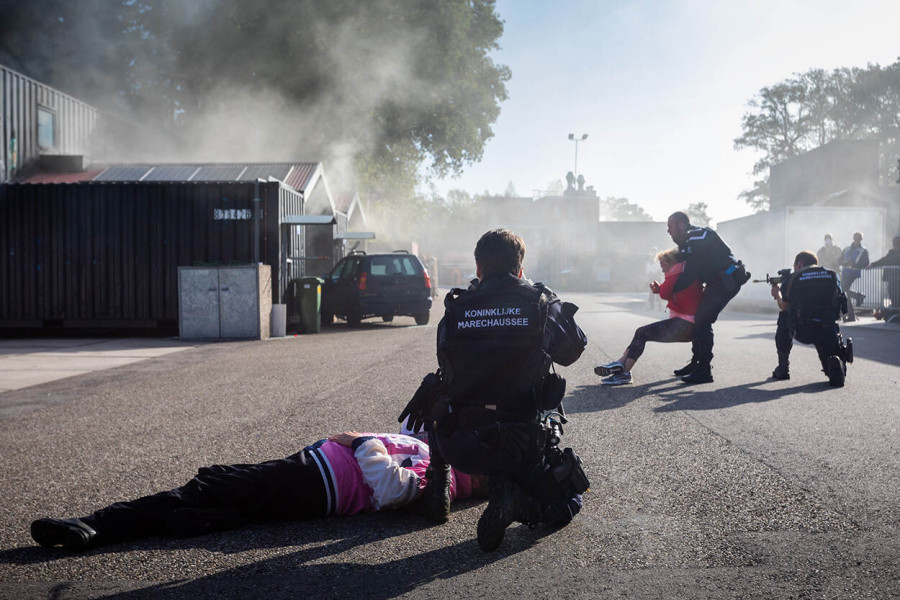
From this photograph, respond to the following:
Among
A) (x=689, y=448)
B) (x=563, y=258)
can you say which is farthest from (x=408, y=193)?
(x=689, y=448)

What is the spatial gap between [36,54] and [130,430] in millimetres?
29027

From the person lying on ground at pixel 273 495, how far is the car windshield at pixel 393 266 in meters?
13.5

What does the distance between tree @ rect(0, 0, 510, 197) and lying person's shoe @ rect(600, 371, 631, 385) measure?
25053mm

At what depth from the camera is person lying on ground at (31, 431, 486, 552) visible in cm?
336

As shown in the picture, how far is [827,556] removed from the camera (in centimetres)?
308

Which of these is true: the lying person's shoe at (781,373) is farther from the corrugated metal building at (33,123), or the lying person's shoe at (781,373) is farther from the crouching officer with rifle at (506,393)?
the corrugated metal building at (33,123)

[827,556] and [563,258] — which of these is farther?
[563,258]

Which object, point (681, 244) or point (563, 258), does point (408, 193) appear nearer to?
point (563, 258)

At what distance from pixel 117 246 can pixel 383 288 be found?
18.8 ft

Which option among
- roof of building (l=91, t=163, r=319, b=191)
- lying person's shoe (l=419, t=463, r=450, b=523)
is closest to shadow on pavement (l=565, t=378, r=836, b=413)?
lying person's shoe (l=419, t=463, r=450, b=523)

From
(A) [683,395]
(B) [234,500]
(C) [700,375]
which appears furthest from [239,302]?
(B) [234,500]

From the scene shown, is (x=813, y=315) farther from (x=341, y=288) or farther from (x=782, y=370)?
(x=341, y=288)

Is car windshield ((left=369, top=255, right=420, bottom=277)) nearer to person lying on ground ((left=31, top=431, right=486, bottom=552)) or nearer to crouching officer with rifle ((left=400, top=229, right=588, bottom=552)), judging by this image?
person lying on ground ((left=31, top=431, right=486, bottom=552))

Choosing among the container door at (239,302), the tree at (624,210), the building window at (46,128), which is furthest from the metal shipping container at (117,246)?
the tree at (624,210)
